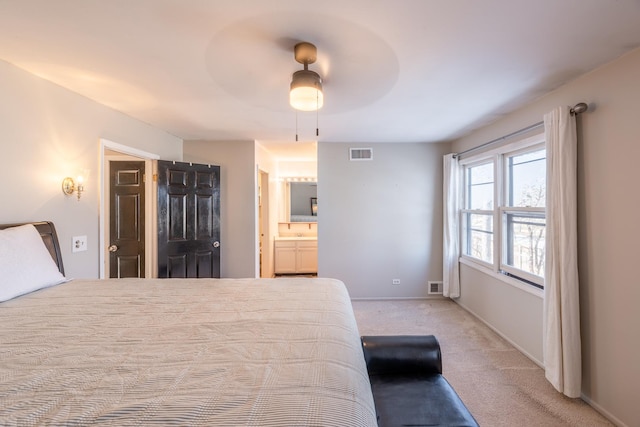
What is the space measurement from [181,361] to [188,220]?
284cm

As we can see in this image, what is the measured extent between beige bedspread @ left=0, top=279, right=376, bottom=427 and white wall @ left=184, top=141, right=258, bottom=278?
2217 mm

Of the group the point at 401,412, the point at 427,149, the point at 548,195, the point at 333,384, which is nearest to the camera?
the point at 333,384

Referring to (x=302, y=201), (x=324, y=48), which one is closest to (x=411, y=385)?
(x=324, y=48)

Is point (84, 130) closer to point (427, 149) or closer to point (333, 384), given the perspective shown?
point (333, 384)

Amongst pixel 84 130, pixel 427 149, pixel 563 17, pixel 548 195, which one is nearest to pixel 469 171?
pixel 427 149

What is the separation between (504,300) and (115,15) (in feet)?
12.5

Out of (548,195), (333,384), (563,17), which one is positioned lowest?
(333,384)

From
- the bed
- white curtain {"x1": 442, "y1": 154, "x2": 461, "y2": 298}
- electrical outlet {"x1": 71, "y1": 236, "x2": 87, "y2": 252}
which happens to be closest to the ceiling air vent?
white curtain {"x1": 442, "y1": 154, "x2": 461, "y2": 298}

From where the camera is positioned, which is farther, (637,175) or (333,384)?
(637,175)

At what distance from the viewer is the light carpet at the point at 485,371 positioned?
1.78 metres

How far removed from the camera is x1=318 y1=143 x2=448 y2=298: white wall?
3.95 meters

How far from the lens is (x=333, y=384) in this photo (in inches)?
32.0

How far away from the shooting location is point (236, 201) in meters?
3.83

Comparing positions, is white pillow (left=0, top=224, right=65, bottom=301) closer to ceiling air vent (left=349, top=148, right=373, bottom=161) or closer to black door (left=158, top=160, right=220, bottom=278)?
black door (left=158, top=160, right=220, bottom=278)
